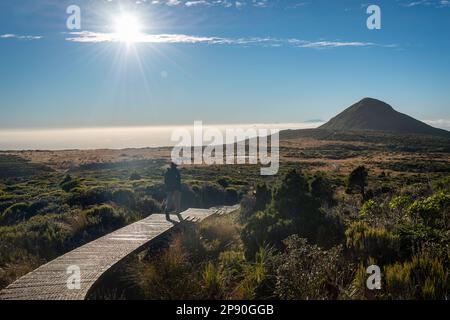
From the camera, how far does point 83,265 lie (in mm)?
6781

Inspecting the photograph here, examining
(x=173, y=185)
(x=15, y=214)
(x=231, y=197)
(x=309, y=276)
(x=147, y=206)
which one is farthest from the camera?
(x=231, y=197)

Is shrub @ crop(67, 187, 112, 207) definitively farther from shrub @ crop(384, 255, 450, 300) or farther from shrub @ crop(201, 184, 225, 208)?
shrub @ crop(384, 255, 450, 300)

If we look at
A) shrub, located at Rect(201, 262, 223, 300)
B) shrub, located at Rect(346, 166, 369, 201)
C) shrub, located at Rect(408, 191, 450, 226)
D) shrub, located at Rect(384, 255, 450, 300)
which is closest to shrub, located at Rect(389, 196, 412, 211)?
shrub, located at Rect(408, 191, 450, 226)

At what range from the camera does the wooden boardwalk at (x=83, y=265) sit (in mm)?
5512

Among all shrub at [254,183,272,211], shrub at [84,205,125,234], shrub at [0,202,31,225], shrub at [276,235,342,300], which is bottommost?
shrub at [0,202,31,225]

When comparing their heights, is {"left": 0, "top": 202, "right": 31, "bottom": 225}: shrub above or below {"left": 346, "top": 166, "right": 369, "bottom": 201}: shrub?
below

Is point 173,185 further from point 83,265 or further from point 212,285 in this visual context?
point 212,285

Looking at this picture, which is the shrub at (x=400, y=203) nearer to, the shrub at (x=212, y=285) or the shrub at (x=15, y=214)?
the shrub at (x=212, y=285)

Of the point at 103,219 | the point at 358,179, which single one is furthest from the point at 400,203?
the point at 358,179

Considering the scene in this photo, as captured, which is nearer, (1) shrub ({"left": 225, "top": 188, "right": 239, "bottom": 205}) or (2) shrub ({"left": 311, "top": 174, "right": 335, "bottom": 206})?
(2) shrub ({"left": 311, "top": 174, "right": 335, "bottom": 206})

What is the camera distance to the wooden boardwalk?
18.1ft

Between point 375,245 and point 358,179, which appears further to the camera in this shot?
point 358,179

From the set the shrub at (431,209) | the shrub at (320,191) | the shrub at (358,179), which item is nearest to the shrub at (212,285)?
the shrub at (431,209)
